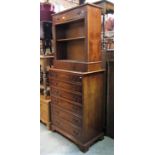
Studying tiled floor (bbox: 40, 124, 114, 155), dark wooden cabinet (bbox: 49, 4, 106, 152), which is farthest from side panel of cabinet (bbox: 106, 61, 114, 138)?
tiled floor (bbox: 40, 124, 114, 155)

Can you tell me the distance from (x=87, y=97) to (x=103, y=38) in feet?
3.25

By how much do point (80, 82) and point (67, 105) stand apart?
18.9 inches

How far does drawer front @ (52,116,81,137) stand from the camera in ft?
8.13

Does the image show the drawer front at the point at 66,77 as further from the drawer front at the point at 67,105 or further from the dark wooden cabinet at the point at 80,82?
the drawer front at the point at 67,105

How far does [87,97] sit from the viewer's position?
236cm

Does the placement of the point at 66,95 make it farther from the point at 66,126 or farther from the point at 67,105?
the point at 66,126

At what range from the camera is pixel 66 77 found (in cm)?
256

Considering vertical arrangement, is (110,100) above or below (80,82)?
below

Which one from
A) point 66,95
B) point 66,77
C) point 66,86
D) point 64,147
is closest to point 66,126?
point 64,147

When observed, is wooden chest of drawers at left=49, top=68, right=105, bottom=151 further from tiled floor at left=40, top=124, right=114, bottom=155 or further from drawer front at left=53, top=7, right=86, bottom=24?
drawer front at left=53, top=7, right=86, bottom=24

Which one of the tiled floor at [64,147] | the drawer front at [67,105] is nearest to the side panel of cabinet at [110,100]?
the tiled floor at [64,147]

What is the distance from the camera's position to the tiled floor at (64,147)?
2383 millimetres
